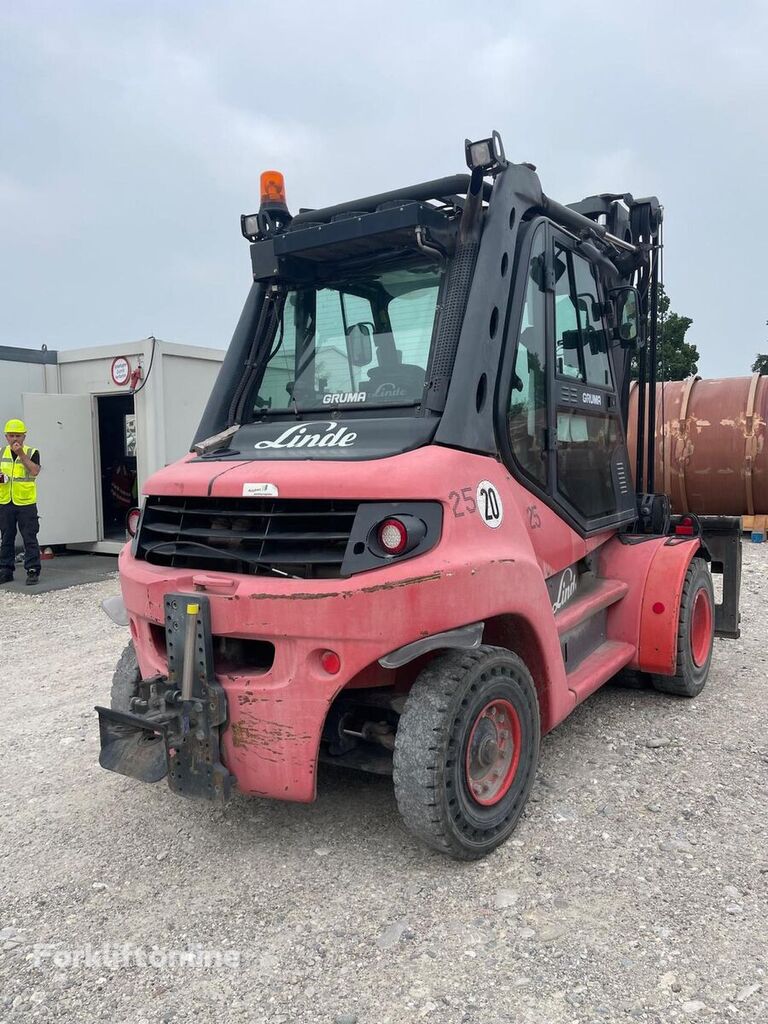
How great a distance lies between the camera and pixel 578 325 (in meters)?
4.46

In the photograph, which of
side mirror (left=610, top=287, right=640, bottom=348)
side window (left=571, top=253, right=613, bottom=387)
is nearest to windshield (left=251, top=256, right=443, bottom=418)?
side window (left=571, top=253, right=613, bottom=387)

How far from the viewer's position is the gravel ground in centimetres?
251

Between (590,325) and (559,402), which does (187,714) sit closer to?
(559,402)

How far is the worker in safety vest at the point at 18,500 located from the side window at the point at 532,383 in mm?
8052

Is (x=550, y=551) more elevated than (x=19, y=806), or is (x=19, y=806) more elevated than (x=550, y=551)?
(x=550, y=551)

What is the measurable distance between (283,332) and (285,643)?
6.23 ft

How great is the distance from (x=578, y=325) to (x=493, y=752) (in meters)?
2.37

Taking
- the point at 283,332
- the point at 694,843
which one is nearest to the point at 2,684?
the point at 283,332

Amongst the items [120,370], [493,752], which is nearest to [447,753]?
[493,752]

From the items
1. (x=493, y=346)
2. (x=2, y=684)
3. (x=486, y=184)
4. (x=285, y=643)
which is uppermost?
(x=486, y=184)

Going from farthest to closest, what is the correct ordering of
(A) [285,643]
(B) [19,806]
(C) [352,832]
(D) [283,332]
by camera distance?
(D) [283,332]
(B) [19,806]
(C) [352,832]
(A) [285,643]

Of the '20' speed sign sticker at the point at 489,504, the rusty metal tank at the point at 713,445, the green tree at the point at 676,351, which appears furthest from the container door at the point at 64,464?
the green tree at the point at 676,351

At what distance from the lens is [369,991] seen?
99.8 inches

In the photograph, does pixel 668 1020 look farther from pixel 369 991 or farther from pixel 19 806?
pixel 19 806
